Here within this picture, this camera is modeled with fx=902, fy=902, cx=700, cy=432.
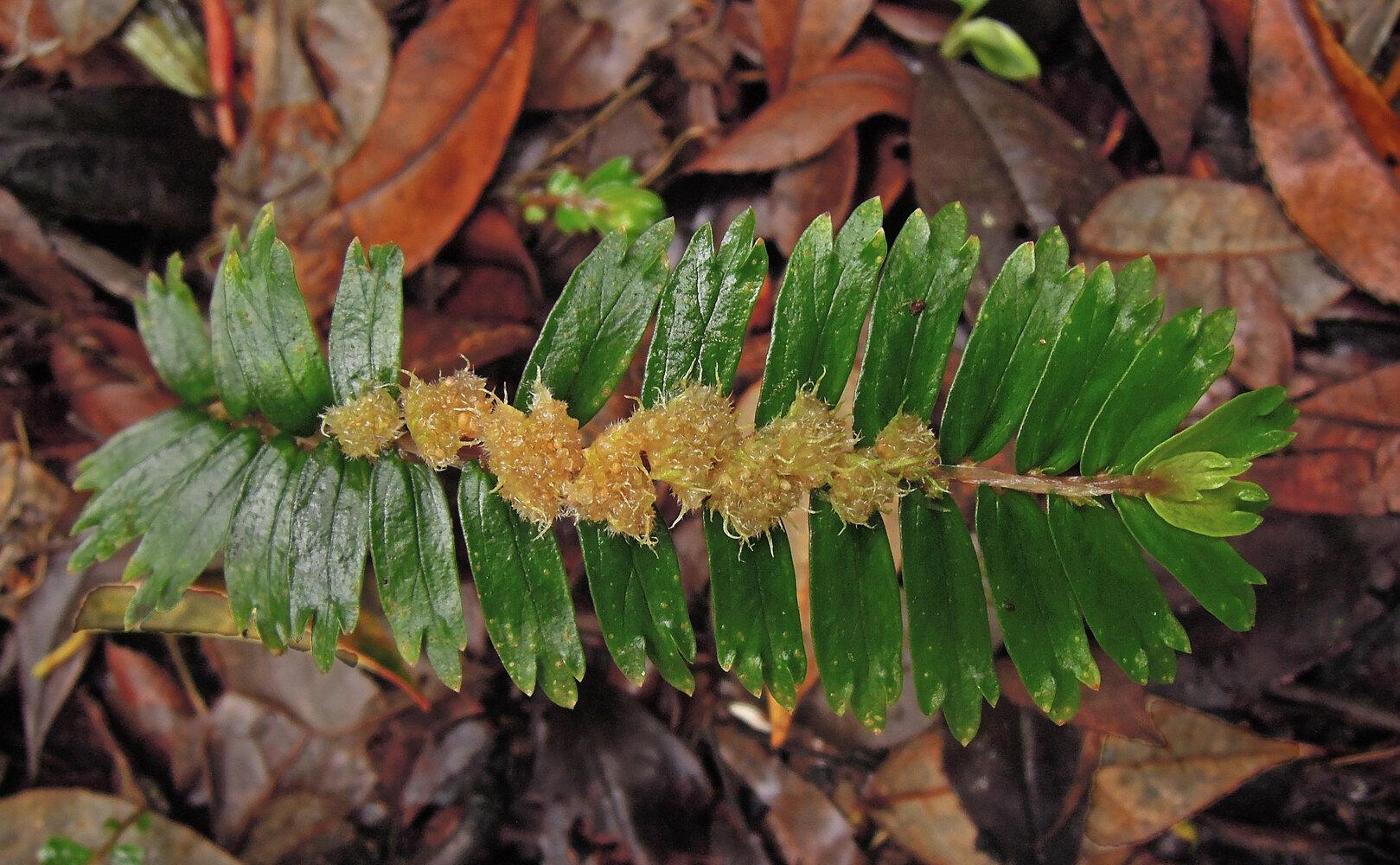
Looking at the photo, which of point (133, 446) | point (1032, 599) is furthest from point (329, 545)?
point (1032, 599)

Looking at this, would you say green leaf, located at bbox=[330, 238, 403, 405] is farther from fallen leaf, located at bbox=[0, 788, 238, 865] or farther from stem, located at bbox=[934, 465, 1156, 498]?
fallen leaf, located at bbox=[0, 788, 238, 865]

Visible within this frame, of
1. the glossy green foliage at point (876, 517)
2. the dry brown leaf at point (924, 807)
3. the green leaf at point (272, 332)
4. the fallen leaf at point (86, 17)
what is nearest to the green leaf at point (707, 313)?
the glossy green foliage at point (876, 517)

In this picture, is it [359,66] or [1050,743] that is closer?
[1050,743]

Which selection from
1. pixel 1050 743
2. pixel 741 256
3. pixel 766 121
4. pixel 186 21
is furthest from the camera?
pixel 186 21

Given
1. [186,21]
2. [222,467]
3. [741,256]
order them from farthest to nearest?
[186,21] < [222,467] < [741,256]

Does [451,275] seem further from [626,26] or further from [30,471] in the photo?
[30,471]

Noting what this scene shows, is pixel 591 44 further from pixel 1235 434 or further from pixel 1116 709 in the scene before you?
pixel 1116 709

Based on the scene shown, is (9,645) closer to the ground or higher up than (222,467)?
closer to the ground

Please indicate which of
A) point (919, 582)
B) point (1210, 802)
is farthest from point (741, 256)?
point (1210, 802)
